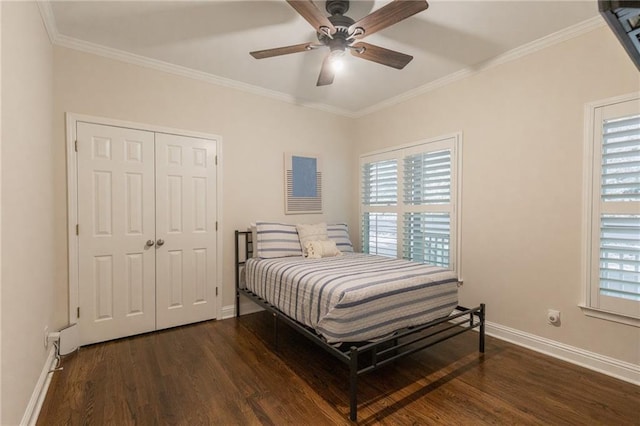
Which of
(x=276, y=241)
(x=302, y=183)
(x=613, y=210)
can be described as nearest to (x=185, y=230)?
(x=276, y=241)

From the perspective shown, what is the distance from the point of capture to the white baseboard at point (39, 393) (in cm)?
172

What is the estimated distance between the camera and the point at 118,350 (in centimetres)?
268

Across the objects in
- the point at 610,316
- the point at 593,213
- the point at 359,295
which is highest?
the point at 593,213

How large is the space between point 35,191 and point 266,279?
184 centimetres

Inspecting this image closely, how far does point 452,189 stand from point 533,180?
0.76 m

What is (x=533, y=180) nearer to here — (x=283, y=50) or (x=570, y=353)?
(x=570, y=353)

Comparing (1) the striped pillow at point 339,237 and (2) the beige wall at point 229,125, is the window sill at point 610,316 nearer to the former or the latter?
(1) the striped pillow at point 339,237

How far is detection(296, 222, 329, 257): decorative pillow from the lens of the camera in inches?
143

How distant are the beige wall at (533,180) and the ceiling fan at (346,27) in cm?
116

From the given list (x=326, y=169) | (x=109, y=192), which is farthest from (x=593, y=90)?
(x=109, y=192)

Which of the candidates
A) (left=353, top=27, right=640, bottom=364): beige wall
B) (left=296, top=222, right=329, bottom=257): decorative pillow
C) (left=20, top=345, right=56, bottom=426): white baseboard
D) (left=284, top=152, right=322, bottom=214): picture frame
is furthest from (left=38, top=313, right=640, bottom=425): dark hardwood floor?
(left=284, top=152, right=322, bottom=214): picture frame

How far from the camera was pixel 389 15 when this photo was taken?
1892 mm

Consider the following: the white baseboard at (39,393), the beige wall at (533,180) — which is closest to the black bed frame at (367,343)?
the beige wall at (533,180)

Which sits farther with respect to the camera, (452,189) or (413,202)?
(413,202)
